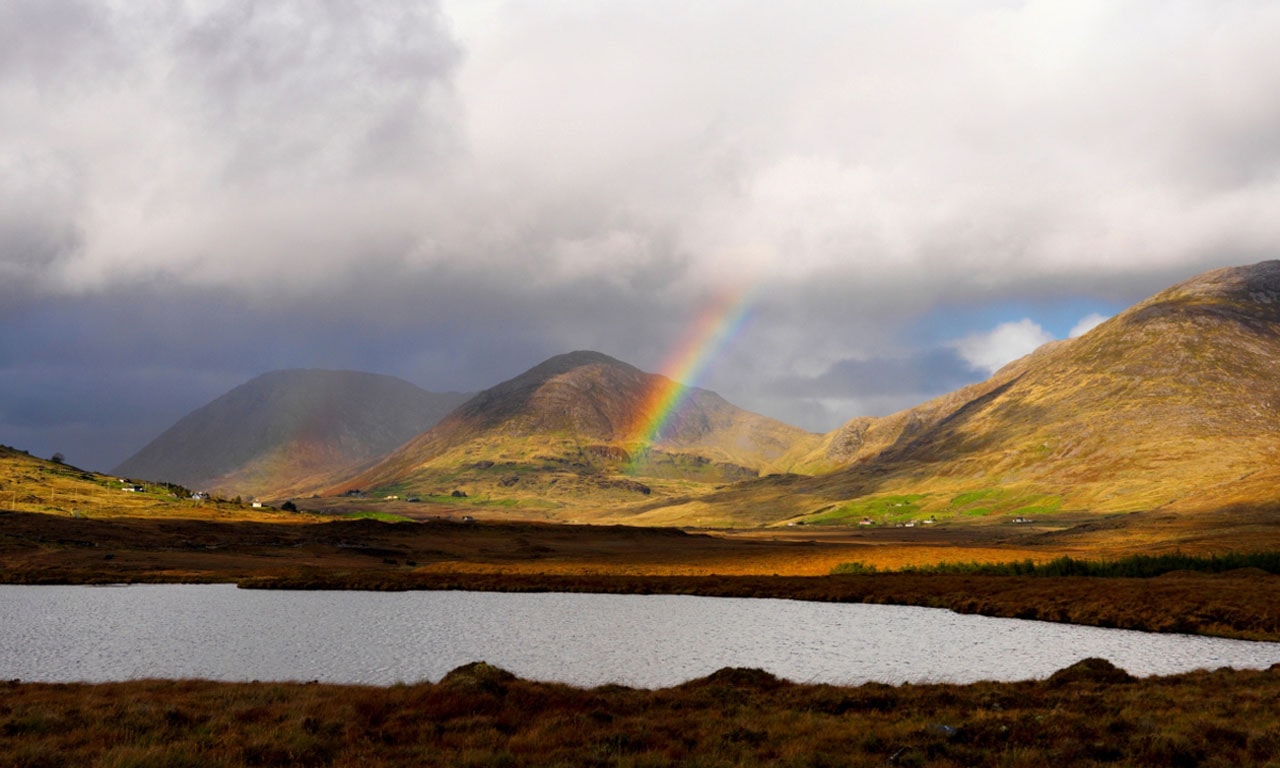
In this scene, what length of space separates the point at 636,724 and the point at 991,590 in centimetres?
5727

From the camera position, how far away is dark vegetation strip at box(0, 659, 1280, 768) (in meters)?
20.5

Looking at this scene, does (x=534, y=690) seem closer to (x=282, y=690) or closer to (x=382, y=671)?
(x=282, y=690)

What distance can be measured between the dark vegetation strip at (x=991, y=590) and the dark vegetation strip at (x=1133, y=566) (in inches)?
171

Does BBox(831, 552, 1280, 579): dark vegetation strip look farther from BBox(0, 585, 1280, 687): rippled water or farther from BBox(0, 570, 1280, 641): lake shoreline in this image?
BBox(0, 585, 1280, 687): rippled water

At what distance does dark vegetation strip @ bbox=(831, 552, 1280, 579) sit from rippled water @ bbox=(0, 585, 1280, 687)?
23.1 metres

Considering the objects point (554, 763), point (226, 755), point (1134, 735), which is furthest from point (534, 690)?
point (1134, 735)

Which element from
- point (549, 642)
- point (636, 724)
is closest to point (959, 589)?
point (549, 642)

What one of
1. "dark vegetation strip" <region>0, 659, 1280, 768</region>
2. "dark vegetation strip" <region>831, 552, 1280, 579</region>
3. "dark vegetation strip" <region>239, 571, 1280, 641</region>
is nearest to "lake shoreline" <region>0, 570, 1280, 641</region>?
"dark vegetation strip" <region>239, 571, 1280, 641</region>

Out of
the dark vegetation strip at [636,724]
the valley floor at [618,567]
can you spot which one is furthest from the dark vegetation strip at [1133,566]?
the dark vegetation strip at [636,724]

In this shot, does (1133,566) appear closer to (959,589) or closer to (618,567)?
(959,589)

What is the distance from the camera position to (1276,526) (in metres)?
125

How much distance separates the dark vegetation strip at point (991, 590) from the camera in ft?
178

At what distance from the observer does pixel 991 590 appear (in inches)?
2800

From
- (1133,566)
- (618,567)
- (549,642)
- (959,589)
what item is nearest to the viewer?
(549,642)
